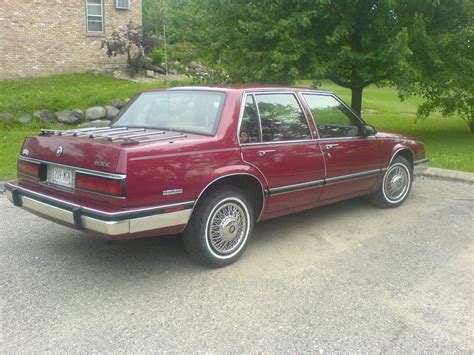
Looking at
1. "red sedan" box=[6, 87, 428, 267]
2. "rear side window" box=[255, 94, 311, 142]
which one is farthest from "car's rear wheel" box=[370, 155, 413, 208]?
"rear side window" box=[255, 94, 311, 142]

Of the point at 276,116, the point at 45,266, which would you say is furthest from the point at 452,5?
the point at 45,266

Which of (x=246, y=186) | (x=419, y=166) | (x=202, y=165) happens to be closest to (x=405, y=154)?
(x=419, y=166)

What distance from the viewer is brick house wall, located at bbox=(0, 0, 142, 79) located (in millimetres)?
16250

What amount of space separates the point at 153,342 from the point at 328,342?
1.12m

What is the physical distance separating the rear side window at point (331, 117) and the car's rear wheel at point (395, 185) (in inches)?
34.9

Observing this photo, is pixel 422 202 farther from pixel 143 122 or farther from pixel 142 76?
pixel 142 76

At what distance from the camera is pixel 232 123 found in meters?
4.35

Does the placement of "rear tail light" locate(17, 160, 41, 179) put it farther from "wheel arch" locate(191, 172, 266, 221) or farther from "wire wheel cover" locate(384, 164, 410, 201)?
"wire wheel cover" locate(384, 164, 410, 201)

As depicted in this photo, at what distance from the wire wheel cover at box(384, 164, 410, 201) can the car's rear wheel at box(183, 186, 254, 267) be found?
8.13 ft

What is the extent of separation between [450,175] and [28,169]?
6.51 m

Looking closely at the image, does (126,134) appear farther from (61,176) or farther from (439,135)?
(439,135)

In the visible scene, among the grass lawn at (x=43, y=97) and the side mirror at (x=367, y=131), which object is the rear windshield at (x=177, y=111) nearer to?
the side mirror at (x=367, y=131)

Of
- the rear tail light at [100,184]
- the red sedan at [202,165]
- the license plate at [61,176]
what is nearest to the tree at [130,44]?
the red sedan at [202,165]

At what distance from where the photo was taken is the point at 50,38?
1716 centimetres
